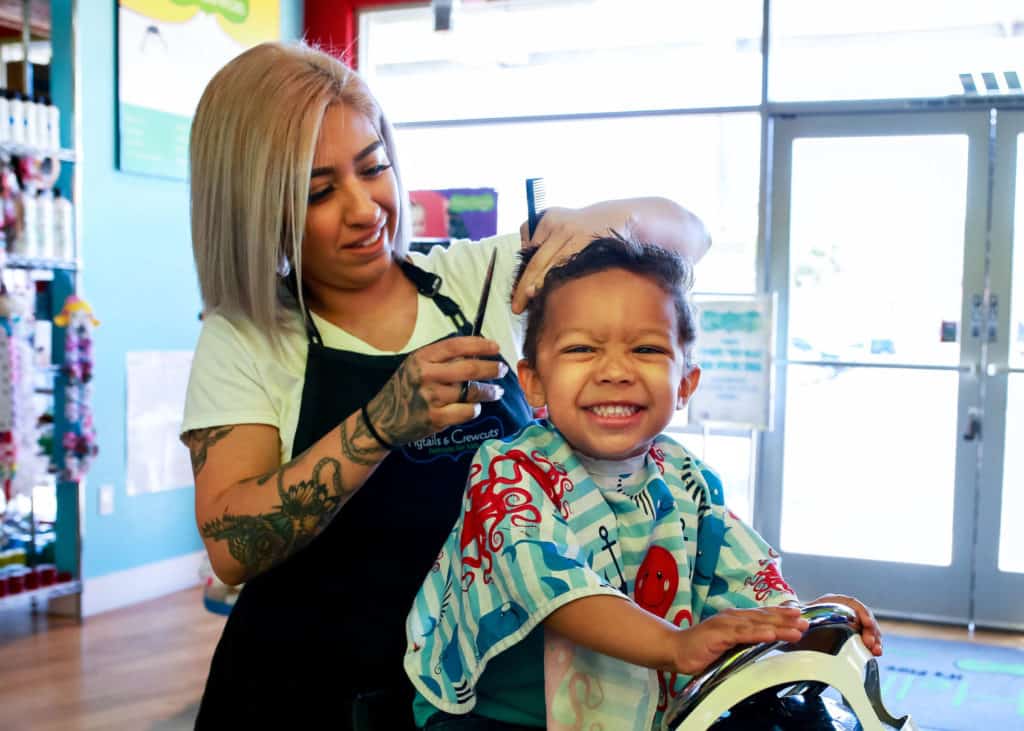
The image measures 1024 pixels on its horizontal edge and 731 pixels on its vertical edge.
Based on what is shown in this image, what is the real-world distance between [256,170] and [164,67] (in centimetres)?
438

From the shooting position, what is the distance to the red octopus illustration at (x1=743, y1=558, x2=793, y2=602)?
1175 millimetres

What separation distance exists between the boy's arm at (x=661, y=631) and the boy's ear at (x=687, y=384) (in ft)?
1.02

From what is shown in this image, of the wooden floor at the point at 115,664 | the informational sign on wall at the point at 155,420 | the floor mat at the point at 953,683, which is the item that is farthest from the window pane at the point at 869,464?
the informational sign on wall at the point at 155,420

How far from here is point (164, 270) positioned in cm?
525

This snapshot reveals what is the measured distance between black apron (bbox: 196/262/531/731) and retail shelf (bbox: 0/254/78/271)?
326 centimetres

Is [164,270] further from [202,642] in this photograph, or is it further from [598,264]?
[598,264]

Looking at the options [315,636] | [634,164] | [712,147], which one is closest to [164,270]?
[634,164]

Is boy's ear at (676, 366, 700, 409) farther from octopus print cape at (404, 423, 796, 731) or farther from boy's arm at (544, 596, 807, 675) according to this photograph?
boy's arm at (544, 596, 807, 675)

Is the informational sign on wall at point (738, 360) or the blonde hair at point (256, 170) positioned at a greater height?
the blonde hair at point (256, 170)

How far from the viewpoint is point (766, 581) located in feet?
3.90

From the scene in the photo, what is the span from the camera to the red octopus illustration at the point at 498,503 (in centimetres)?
111

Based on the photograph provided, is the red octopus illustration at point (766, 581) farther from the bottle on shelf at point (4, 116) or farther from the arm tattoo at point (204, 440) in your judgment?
the bottle on shelf at point (4, 116)

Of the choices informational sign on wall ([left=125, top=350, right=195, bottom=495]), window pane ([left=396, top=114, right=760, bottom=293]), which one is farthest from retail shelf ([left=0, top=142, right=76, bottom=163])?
window pane ([left=396, top=114, right=760, bottom=293])

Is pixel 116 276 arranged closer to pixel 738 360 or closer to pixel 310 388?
pixel 738 360
